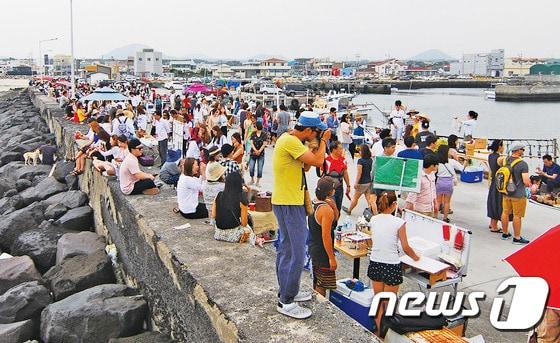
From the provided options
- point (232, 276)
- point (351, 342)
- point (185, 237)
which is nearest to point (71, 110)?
point (185, 237)

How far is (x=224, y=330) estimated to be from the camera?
4191 millimetres

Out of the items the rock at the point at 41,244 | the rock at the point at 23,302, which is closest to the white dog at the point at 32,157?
the rock at the point at 41,244

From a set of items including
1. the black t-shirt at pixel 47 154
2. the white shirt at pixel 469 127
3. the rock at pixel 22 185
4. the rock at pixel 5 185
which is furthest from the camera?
the black t-shirt at pixel 47 154

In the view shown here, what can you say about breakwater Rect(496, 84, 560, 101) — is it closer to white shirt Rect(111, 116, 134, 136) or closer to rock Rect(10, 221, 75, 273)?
white shirt Rect(111, 116, 134, 136)

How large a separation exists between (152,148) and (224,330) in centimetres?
1037

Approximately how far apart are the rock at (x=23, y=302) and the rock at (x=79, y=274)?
0.78 feet

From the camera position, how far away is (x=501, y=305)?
4598mm

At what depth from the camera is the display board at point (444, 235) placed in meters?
5.74

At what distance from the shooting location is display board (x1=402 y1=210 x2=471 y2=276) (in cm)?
574

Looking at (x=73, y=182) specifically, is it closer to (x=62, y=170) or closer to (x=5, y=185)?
(x=62, y=170)

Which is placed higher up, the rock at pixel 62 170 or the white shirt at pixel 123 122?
the white shirt at pixel 123 122

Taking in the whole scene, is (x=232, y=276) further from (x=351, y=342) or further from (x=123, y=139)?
(x=123, y=139)

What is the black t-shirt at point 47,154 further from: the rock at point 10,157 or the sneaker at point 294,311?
the sneaker at point 294,311

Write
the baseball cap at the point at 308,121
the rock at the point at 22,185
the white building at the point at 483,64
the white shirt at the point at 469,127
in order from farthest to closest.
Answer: the white building at the point at 483,64 < the white shirt at the point at 469,127 < the rock at the point at 22,185 < the baseball cap at the point at 308,121
